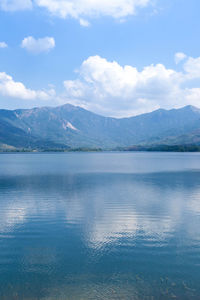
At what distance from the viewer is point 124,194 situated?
6400 centimetres

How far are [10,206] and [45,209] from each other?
7815 millimetres

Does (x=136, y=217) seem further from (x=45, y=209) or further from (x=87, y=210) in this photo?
(x=45, y=209)

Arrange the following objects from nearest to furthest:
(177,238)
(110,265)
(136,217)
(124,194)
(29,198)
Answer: (110,265), (177,238), (136,217), (29,198), (124,194)

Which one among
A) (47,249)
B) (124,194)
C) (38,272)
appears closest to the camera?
(38,272)

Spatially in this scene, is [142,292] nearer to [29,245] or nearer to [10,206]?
[29,245]

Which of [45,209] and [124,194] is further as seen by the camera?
[124,194]

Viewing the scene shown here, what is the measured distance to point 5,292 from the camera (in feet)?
68.1

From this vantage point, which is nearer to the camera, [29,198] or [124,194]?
[29,198]

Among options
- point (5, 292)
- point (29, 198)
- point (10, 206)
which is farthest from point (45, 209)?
point (5, 292)

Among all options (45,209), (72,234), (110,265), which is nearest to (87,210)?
(45,209)

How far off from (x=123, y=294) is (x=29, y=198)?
42728 mm

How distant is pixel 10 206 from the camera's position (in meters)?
50.4

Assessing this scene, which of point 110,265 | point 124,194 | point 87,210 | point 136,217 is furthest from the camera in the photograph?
point 124,194

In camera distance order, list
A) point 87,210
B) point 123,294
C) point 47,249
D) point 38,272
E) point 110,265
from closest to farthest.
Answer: point 123,294
point 38,272
point 110,265
point 47,249
point 87,210
